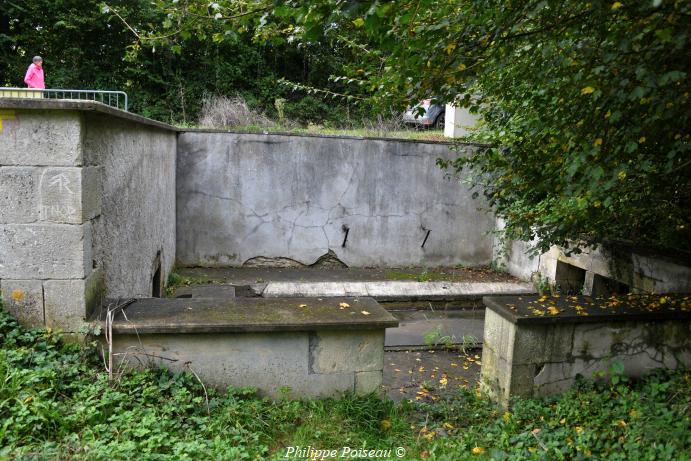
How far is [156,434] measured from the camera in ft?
9.29

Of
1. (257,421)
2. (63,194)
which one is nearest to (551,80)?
(257,421)

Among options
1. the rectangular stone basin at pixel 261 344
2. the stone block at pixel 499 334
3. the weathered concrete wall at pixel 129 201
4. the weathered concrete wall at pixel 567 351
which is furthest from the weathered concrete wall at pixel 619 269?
the weathered concrete wall at pixel 129 201

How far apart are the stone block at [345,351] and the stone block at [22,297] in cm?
183

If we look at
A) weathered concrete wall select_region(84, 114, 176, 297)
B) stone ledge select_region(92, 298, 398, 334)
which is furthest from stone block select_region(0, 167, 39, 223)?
stone ledge select_region(92, 298, 398, 334)

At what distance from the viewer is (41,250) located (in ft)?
10.6

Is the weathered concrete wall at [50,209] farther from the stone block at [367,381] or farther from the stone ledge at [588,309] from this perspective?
the stone ledge at [588,309]

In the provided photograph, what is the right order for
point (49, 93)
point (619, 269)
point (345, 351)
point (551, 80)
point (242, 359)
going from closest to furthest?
point (551, 80) < point (242, 359) < point (345, 351) < point (619, 269) < point (49, 93)

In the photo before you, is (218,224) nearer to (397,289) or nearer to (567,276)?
(397,289)

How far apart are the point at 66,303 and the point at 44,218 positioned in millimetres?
572

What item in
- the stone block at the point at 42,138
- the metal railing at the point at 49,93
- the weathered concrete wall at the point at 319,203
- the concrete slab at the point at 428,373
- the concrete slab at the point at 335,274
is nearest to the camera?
the stone block at the point at 42,138

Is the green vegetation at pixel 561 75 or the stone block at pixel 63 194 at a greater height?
the green vegetation at pixel 561 75

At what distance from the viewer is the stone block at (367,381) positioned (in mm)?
3736

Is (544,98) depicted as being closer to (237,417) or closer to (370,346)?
(370,346)

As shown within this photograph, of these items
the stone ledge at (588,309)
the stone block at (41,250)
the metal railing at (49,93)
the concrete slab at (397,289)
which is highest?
the metal railing at (49,93)
